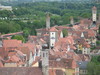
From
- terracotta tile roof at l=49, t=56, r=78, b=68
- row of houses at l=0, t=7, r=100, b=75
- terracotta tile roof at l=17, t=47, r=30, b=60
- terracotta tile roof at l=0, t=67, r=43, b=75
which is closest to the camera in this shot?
terracotta tile roof at l=0, t=67, r=43, b=75

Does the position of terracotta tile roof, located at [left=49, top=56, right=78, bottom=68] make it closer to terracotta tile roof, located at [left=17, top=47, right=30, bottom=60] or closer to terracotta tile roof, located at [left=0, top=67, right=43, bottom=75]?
terracotta tile roof, located at [left=17, top=47, right=30, bottom=60]

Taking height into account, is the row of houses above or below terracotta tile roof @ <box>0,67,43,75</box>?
below

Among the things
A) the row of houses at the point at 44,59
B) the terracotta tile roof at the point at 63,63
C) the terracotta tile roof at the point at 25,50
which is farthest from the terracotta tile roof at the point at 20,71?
the terracotta tile roof at the point at 25,50

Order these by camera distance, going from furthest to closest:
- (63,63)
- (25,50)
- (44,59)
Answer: (25,50)
(63,63)
(44,59)

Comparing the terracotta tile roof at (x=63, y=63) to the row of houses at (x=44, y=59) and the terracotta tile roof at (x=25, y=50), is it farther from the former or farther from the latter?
the terracotta tile roof at (x=25, y=50)

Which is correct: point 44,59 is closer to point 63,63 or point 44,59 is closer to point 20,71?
point 20,71

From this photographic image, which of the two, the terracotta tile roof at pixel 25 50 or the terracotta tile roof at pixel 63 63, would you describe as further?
the terracotta tile roof at pixel 25 50

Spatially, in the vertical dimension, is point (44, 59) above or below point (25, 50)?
above

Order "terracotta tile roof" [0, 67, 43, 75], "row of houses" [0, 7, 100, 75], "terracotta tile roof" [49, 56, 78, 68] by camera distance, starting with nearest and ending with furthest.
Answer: "terracotta tile roof" [0, 67, 43, 75], "row of houses" [0, 7, 100, 75], "terracotta tile roof" [49, 56, 78, 68]

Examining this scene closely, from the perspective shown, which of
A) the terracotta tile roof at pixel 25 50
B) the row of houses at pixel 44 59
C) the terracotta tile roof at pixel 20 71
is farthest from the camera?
the terracotta tile roof at pixel 25 50

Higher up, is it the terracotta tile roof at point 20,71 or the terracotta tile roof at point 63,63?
the terracotta tile roof at point 20,71

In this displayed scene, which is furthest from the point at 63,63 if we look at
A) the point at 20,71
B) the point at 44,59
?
the point at 20,71

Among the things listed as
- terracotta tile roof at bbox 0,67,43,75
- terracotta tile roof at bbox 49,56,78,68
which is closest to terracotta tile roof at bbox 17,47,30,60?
terracotta tile roof at bbox 49,56,78,68
